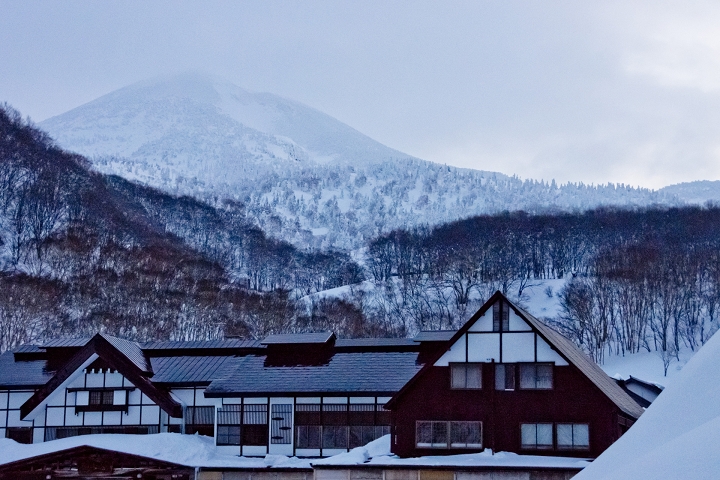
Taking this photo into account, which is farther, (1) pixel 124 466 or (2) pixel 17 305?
(2) pixel 17 305

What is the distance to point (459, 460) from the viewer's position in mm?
34344

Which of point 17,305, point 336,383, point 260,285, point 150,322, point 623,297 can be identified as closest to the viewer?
point 336,383

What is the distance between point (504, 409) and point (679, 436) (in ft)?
91.7

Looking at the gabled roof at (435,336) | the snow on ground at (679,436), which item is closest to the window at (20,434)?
the gabled roof at (435,336)

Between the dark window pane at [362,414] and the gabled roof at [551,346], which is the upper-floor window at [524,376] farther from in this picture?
the dark window pane at [362,414]

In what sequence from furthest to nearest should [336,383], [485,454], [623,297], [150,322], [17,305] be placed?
[623,297]
[150,322]
[17,305]
[336,383]
[485,454]

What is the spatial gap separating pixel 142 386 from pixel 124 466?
4904 millimetres

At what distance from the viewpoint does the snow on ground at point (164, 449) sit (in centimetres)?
3728

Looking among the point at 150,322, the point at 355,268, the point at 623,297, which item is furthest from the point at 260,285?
the point at 623,297

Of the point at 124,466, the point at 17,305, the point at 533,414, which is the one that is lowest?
the point at 124,466

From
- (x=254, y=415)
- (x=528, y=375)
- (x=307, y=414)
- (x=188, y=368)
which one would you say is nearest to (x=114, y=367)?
(x=188, y=368)

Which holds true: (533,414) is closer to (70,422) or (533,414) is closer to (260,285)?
(70,422)

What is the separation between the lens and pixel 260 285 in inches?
5669

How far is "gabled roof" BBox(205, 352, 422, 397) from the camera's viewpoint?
39562mm
